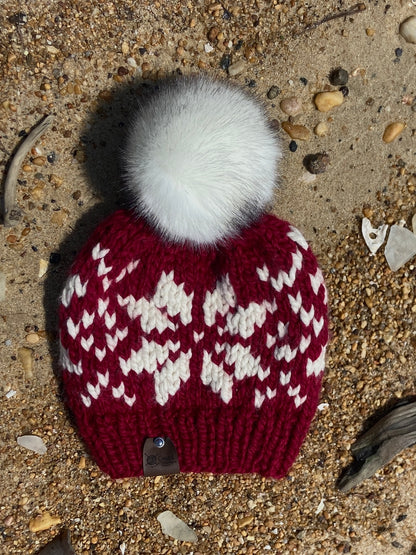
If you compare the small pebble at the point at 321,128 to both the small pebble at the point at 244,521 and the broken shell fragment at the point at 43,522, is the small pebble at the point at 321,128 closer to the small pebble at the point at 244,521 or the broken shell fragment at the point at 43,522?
the small pebble at the point at 244,521

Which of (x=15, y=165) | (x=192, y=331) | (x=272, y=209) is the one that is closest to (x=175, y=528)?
(x=192, y=331)

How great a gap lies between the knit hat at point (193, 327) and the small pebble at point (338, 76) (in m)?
0.20

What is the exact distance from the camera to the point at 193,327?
105 centimetres

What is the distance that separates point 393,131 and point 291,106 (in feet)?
0.71

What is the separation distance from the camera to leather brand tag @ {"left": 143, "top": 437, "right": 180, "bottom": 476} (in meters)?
1.10

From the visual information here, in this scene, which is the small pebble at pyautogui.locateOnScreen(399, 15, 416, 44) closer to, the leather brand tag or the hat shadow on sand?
the hat shadow on sand

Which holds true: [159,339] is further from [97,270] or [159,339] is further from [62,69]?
[62,69]

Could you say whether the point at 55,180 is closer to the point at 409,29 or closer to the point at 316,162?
the point at 316,162

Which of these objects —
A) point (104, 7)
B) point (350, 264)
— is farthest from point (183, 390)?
point (104, 7)

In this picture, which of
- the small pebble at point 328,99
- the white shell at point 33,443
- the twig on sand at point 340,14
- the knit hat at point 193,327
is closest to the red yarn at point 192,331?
the knit hat at point 193,327

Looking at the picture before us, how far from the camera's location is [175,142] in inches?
35.7

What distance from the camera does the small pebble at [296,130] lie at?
1.11 meters

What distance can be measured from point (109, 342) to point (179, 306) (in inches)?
6.0

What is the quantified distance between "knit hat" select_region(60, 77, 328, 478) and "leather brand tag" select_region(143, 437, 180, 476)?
0.01 m
